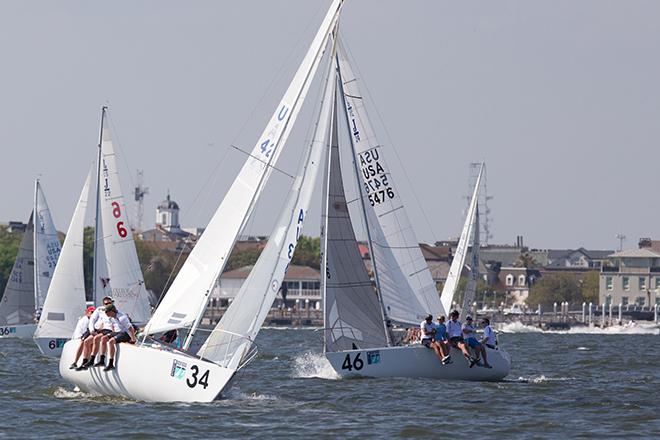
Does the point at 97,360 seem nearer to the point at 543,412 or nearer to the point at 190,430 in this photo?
the point at 190,430

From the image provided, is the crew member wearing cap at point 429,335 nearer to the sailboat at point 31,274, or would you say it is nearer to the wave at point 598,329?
the sailboat at point 31,274

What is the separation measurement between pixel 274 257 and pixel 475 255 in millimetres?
25434

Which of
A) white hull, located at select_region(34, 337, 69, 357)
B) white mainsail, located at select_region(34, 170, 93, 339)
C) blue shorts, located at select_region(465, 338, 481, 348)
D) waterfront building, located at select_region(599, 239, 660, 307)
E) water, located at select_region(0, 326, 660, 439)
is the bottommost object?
water, located at select_region(0, 326, 660, 439)

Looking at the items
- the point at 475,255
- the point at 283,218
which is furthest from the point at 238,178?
the point at 475,255

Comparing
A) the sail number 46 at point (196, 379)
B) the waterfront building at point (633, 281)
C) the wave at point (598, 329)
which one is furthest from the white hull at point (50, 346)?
the waterfront building at point (633, 281)

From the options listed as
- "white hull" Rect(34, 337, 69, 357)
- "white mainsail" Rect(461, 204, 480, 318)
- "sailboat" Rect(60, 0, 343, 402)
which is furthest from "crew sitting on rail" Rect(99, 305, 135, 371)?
"white mainsail" Rect(461, 204, 480, 318)

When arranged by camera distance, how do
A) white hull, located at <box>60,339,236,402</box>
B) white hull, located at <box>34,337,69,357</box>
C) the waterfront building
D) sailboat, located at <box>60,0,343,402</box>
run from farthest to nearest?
the waterfront building
white hull, located at <box>34,337,69,357</box>
sailboat, located at <box>60,0,343,402</box>
white hull, located at <box>60,339,236,402</box>

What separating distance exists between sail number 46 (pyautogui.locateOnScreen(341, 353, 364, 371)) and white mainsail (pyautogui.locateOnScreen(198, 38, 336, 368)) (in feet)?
16.6

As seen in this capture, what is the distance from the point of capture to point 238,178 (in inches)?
1025

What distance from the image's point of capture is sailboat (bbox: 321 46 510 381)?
3169cm

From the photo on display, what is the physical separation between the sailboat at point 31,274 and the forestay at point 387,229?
71.7 ft

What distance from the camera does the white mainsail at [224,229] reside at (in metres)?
25.3

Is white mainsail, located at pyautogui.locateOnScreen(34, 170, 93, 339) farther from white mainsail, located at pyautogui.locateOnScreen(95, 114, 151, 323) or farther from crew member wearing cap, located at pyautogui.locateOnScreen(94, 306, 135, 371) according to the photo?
crew member wearing cap, located at pyautogui.locateOnScreen(94, 306, 135, 371)

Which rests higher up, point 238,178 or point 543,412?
point 238,178
